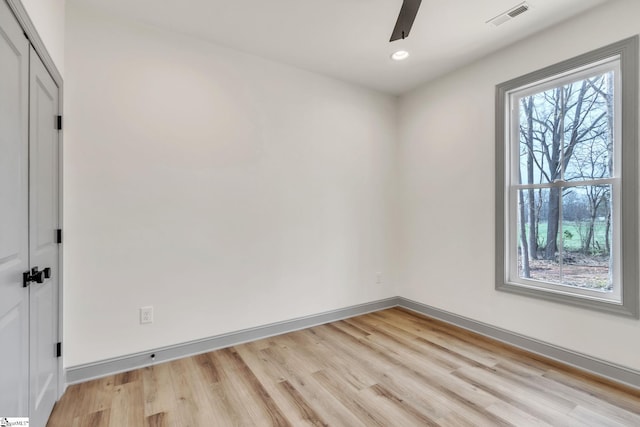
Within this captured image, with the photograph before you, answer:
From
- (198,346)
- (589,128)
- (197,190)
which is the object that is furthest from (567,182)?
(198,346)

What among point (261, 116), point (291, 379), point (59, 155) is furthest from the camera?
point (261, 116)

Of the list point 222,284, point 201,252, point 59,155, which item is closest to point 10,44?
point 59,155

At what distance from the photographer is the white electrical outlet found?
2309 mm

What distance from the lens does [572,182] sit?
7.85ft

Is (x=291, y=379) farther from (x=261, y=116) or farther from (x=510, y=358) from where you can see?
(x=261, y=116)

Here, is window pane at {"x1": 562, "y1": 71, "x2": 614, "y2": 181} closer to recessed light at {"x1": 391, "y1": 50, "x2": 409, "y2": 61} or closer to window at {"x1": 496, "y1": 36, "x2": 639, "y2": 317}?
window at {"x1": 496, "y1": 36, "x2": 639, "y2": 317}

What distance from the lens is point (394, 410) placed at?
5.95 feet

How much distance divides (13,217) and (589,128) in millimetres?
3662

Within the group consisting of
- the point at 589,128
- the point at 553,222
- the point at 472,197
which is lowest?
the point at 553,222

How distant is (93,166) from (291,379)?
213cm

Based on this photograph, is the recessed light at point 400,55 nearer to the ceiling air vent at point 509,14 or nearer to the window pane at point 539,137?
the ceiling air vent at point 509,14

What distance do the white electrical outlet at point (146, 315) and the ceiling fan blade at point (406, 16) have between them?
2.63 meters

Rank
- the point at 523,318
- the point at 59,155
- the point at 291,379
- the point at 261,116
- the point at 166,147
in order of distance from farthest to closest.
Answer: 1. the point at 261,116
2. the point at 523,318
3. the point at 166,147
4. the point at 291,379
5. the point at 59,155

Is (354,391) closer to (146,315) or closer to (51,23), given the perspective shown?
(146,315)
